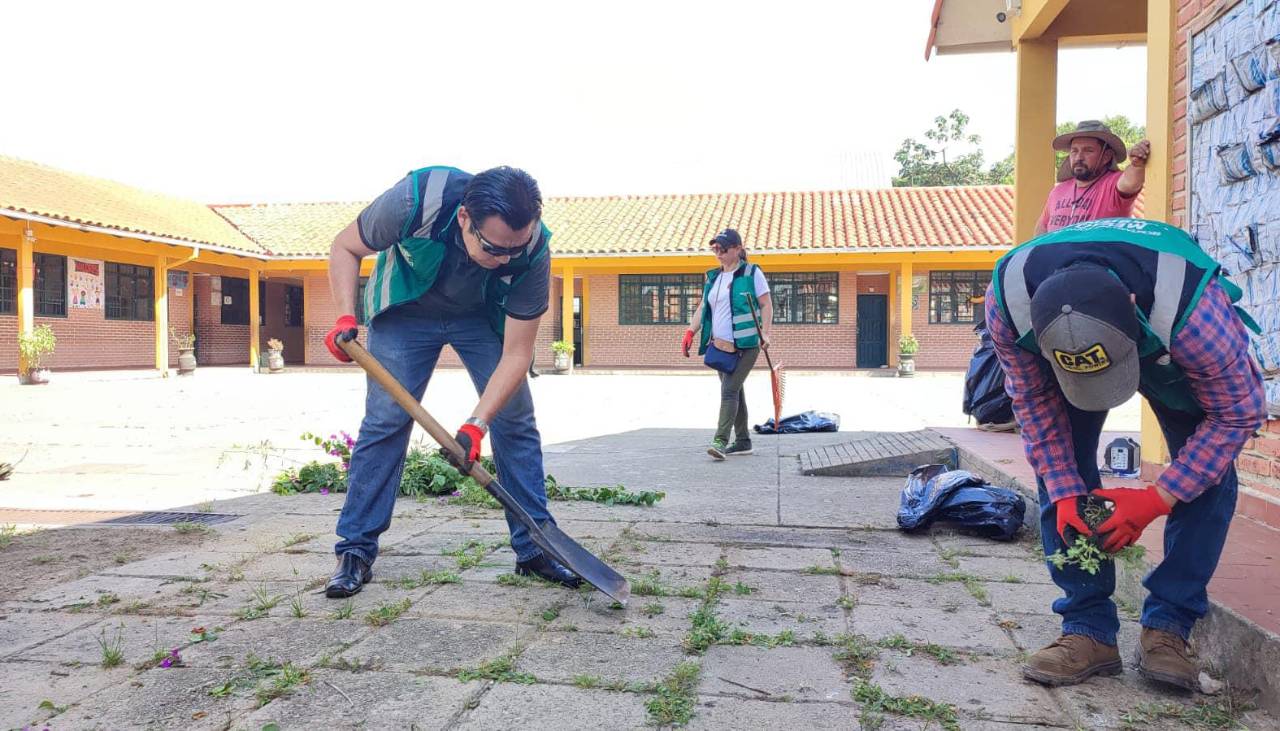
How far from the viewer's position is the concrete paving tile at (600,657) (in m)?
2.30

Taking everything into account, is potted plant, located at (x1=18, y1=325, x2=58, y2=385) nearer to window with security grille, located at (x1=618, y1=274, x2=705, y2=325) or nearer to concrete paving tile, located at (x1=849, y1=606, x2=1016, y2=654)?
window with security grille, located at (x1=618, y1=274, x2=705, y2=325)

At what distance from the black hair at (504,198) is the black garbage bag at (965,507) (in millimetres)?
2498

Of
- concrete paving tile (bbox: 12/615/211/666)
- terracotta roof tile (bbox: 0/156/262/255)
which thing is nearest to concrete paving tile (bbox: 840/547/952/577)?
concrete paving tile (bbox: 12/615/211/666)

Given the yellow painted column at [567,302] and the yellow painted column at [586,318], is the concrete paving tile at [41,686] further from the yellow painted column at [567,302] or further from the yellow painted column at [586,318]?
the yellow painted column at [586,318]

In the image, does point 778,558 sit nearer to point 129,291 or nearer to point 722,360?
point 722,360

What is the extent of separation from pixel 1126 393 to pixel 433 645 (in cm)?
198

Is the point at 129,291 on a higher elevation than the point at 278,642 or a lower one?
higher

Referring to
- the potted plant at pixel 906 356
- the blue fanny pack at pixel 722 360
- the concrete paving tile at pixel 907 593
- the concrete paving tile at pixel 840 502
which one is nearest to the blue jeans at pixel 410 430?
the concrete paving tile at pixel 907 593

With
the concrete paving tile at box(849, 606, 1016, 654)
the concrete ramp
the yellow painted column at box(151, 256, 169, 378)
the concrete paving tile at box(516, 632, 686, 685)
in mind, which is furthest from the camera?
the yellow painted column at box(151, 256, 169, 378)

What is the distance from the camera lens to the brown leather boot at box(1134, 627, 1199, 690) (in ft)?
7.09

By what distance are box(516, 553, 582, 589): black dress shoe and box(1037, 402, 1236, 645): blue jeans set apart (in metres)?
1.63

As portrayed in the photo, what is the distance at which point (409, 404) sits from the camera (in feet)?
9.55

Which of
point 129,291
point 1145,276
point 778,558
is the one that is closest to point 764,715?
point 1145,276

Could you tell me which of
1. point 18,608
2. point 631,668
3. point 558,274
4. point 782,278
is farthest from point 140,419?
point 782,278
